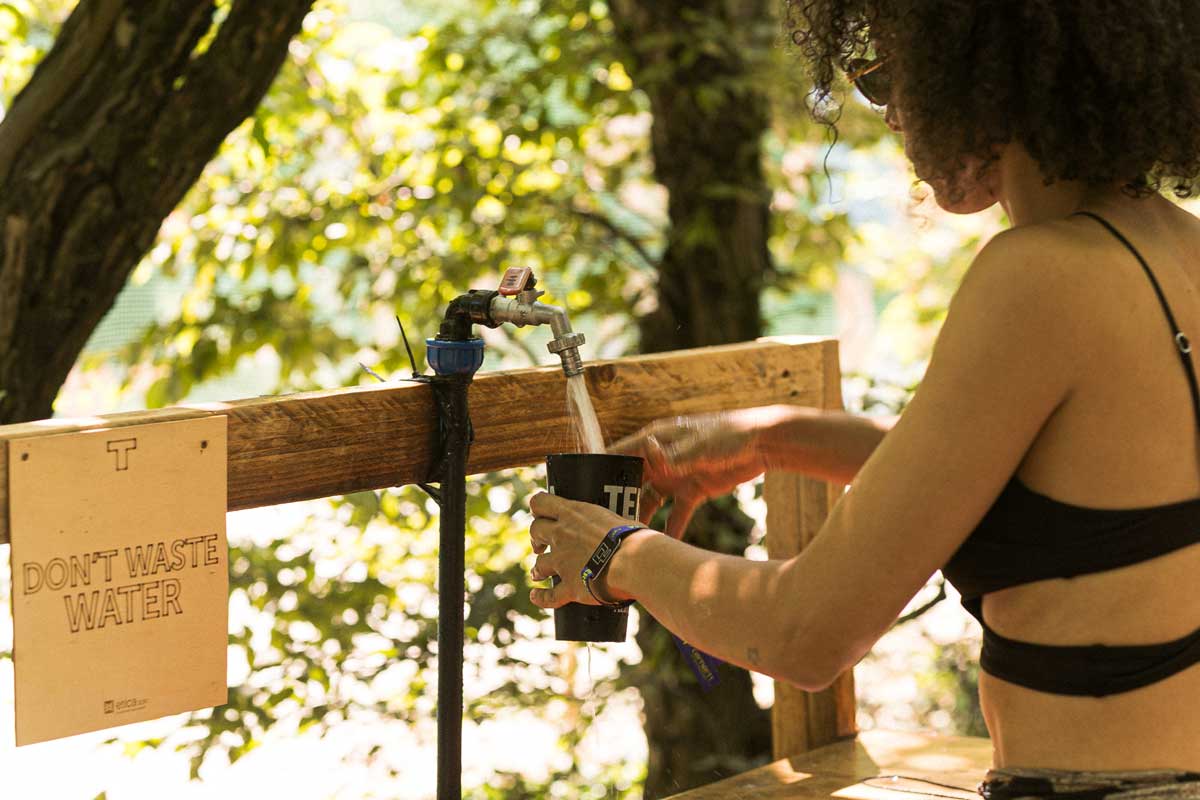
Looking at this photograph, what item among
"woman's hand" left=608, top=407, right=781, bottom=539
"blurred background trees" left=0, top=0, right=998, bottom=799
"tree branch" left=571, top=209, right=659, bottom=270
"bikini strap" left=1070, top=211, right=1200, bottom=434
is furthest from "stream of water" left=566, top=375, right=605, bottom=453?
"tree branch" left=571, top=209, right=659, bottom=270

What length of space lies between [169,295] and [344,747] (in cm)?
156

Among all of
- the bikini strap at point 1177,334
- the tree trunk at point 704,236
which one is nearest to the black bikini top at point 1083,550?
the bikini strap at point 1177,334

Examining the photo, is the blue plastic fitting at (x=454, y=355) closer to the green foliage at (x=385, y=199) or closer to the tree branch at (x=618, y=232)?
the green foliage at (x=385, y=199)

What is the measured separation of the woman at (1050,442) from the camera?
1.05 metres

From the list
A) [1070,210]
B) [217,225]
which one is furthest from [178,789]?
[1070,210]

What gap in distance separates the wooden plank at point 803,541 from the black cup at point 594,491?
1.93 ft

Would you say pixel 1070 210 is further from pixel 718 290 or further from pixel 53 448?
pixel 718 290

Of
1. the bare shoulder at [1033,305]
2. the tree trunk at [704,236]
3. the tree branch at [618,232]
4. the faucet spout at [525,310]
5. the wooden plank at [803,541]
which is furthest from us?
the tree branch at [618,232]

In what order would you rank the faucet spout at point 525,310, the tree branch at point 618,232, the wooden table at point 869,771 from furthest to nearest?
the tree branch at point 618,232 < the wooden table at point 869,771 < the faucet spout at point 525,310

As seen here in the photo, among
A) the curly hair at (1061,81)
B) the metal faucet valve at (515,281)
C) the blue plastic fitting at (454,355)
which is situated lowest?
the blue plastic fitting at (454,355)

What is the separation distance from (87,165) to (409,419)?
36.2 inches

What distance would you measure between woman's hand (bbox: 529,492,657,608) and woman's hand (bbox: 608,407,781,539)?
25 cm

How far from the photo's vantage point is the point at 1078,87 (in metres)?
1.11

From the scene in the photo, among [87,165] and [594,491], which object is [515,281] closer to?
[594,491]
